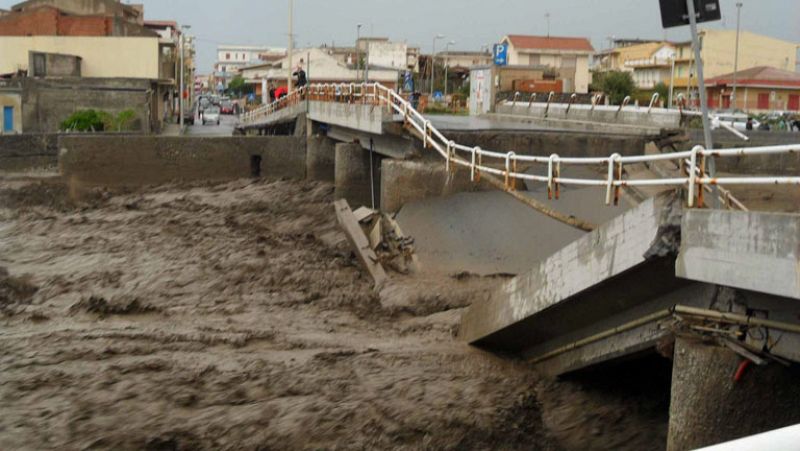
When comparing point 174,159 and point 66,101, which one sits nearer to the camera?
point 174,159

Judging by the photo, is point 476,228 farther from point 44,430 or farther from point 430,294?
point 44,430

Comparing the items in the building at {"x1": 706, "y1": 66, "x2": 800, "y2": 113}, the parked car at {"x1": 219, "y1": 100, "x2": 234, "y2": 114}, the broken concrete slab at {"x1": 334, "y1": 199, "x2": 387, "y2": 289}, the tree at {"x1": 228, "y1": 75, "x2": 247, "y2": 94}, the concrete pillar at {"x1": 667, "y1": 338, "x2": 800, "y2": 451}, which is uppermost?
the tree at {"x1": 228, "y1": 75, "x2": 247, "y2": 94}

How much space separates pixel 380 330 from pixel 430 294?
4.79ft

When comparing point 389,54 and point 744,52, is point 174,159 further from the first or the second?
point 389,54

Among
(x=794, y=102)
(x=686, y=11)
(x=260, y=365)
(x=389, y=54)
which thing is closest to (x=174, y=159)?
(x=260, y=365)

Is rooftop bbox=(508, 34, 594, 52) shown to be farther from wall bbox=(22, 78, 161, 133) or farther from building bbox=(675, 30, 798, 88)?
wall bbox=(22, 78, 161, 133)

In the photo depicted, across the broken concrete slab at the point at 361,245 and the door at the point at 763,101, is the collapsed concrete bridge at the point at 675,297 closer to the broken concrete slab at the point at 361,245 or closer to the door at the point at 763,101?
the broken concrete slab at the point at 361,245

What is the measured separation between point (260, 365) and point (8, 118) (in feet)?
141

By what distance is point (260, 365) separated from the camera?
11.7 m

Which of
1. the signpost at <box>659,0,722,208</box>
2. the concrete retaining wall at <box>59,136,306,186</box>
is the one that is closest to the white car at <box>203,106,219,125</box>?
the concrete retaining wall at <box>59,136,306,186</box>

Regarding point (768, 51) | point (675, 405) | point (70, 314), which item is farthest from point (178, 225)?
point (768, 51)

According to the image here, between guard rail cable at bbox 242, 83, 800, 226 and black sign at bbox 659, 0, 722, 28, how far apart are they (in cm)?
108

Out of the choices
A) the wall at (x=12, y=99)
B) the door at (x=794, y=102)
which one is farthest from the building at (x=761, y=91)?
the wall at (x=12, y=99)

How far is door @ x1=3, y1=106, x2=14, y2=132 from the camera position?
164 ft
